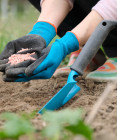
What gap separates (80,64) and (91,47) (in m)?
0.12

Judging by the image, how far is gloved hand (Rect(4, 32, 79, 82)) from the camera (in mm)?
1254

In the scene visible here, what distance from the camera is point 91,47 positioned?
126cm

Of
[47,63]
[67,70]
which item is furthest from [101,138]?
[67,70]

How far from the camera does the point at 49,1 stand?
5.55 ft

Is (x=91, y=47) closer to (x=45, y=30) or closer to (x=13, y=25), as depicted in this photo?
(x=45, y=30)

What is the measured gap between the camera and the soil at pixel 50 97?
0.80 m

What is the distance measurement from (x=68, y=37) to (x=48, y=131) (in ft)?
3.10

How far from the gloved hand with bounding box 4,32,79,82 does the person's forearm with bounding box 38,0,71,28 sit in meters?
0.30

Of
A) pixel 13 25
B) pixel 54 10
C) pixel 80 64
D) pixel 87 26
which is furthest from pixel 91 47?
pixel 13 25

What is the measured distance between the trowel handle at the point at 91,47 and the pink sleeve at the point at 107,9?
0.42 feet

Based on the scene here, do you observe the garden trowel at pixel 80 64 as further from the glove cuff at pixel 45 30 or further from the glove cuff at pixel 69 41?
the glove cuff at pixel 45 30

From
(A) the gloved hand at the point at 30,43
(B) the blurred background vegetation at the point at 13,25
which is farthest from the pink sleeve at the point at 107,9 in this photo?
(B) the blurred background vegetation at the point at 13,25

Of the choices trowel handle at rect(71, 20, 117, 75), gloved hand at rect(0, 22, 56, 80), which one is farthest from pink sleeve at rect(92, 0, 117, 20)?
gloved hand at rect(0, 22, 56, 80)

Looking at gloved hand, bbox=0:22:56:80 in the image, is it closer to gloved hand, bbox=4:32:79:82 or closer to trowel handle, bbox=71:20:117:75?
gloved hand, bbox=4:32:79:82
